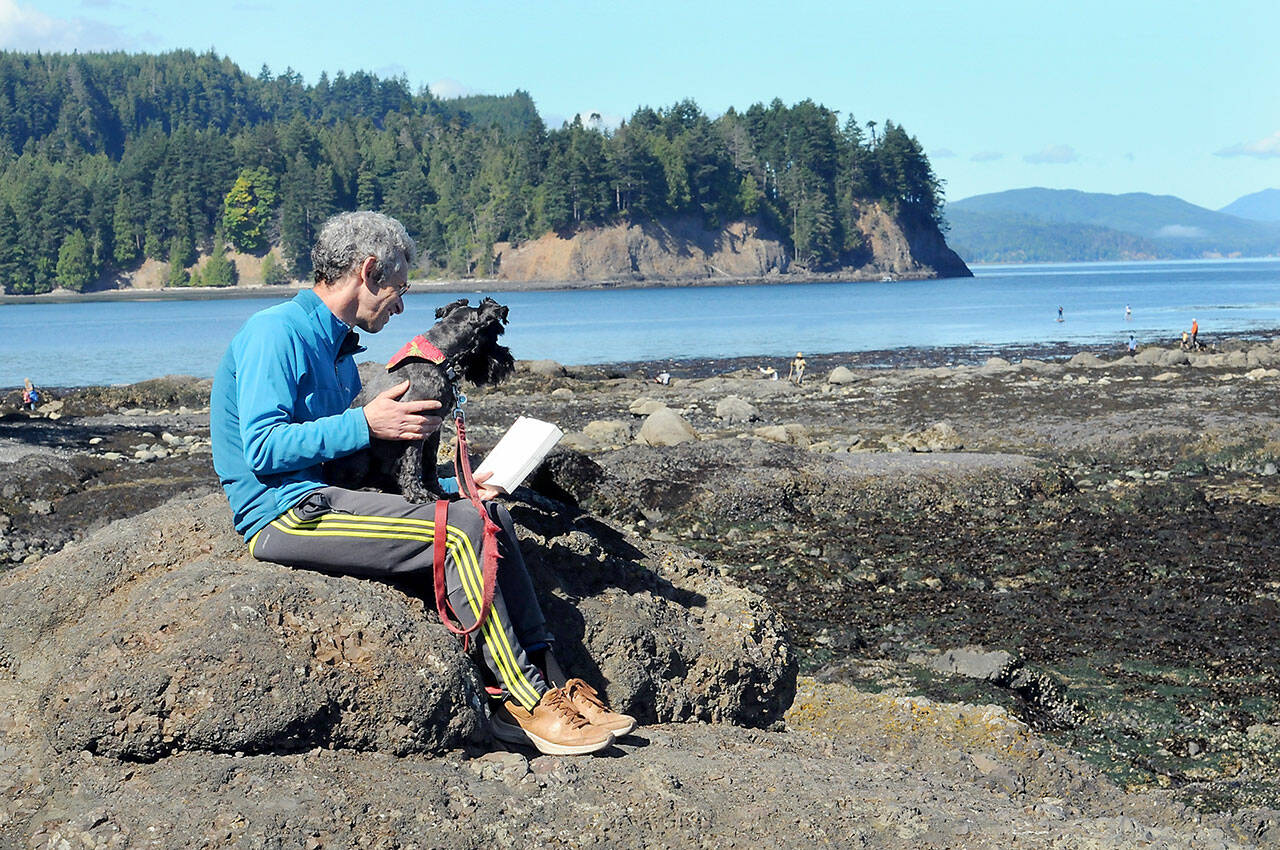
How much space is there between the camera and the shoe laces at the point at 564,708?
5.14 m

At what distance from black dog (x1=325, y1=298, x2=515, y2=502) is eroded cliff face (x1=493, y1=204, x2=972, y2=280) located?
133292 mm

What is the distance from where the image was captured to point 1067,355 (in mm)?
47906

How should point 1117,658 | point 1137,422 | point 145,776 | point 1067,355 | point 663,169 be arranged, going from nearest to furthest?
1. point 145,776
2. point 1117,658
3. point 1137,422
4. point 1067,355
5. point 663,169

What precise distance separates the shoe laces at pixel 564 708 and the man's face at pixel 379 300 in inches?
72.5

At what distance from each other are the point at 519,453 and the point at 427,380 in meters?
0.65

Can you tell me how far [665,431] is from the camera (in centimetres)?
2328

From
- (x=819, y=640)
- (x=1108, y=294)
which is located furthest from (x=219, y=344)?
(x=1108, y=294)

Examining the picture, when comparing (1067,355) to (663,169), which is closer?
(1067,355)

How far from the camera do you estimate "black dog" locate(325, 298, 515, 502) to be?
5562 mm

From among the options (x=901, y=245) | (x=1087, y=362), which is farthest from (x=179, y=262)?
(x=1087, y=362)

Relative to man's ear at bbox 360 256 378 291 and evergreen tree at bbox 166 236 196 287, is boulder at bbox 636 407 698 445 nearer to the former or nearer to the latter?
man's ear at bbox 360 256 378 291

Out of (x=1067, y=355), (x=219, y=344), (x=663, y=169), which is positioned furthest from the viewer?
(x=663, y=169)

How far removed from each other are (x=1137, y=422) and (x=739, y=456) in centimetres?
928

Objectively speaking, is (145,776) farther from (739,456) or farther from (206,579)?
(739,456)
